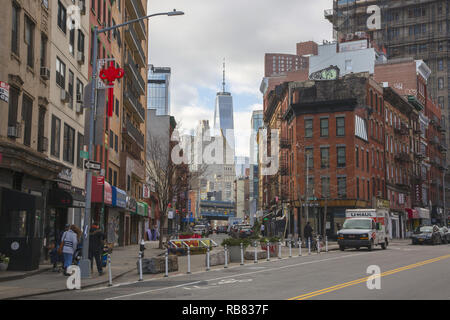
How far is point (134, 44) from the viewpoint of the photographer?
160ft

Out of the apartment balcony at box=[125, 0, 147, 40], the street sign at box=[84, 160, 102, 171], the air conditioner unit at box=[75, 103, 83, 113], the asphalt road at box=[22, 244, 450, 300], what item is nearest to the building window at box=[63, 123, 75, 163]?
the air conditioner unit at box=[75, 103, 83, 113]

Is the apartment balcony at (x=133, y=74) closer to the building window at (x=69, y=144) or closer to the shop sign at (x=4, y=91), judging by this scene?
the building window at (x=69, y=144)

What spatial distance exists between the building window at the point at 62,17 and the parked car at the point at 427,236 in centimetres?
3285

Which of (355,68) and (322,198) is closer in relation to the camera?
(322,198)

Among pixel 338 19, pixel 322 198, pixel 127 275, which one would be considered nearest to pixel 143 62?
pixel 322 198

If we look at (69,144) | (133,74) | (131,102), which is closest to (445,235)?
(131,102)

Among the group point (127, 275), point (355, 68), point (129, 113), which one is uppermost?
point (355, 68)

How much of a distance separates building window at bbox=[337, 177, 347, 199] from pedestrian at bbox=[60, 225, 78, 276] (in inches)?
1614

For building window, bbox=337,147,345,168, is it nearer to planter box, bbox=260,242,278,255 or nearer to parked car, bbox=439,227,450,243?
parked car, bbox=439,227,450,243

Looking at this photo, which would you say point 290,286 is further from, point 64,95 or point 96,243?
point 64,95

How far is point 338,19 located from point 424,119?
108 ft

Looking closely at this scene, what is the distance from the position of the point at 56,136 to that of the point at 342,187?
3676cm
